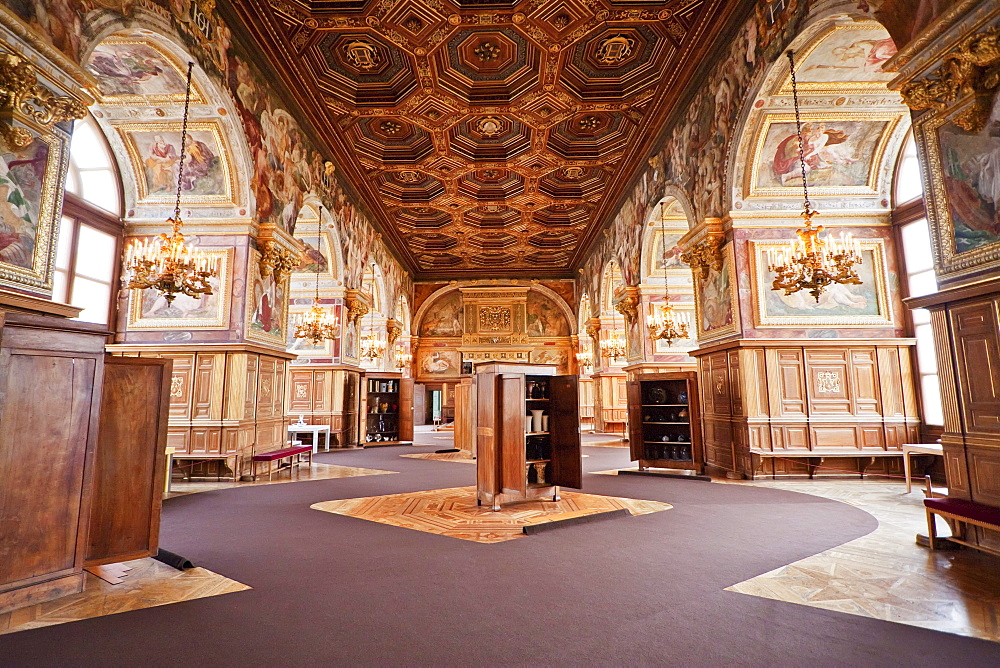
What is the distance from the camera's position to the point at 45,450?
346 cm

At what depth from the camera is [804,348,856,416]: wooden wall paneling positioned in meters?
8.78

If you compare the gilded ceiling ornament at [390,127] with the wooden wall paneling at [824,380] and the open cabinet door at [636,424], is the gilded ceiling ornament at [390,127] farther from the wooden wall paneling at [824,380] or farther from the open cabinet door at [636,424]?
the wooden wall paneling at [824,380]

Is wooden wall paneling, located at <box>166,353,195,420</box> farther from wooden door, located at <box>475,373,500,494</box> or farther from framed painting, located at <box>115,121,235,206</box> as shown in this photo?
wooden door, located at <box>475,373,500,494</box>

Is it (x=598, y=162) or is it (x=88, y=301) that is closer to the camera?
(x=88, y=301)

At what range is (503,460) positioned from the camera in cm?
673

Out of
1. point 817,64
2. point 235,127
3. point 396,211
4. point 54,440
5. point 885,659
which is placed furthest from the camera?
point 396,211

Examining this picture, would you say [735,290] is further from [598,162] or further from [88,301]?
[88,301]

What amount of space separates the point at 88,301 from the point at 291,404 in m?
7.05

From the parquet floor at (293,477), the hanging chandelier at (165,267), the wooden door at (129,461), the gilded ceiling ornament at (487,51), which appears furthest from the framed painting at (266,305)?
the gilded ceiling ornament at (487,51)

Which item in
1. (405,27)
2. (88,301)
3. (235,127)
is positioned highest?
(405,27)

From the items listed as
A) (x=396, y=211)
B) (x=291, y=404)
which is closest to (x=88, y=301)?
(x=291, y=404)

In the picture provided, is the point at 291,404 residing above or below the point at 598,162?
below

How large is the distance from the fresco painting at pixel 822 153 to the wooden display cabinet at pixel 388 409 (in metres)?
13.7

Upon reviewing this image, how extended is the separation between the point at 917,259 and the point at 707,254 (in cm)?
356
